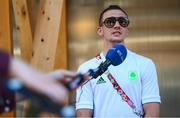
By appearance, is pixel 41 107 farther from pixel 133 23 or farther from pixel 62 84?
pixel 133 23

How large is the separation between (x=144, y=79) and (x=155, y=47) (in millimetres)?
2179

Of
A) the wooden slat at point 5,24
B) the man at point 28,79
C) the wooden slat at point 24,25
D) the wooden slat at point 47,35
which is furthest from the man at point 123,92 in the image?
the man at point 28,79

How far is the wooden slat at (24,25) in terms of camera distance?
12.0 feet

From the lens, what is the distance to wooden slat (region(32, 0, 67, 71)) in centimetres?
349

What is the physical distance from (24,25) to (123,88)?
1.22 meters

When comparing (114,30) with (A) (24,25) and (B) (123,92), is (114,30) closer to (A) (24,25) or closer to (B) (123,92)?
(B) (123,92)

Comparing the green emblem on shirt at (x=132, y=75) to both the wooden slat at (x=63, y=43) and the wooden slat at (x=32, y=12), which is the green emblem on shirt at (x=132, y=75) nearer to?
the wooden slat at (x=32, y=12)

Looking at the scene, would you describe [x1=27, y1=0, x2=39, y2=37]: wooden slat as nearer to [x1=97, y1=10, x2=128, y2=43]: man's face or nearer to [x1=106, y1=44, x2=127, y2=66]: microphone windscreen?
[x1=97, y1=10, x2=128, y2=43]: man's face

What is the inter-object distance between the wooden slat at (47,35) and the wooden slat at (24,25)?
13 centimetres

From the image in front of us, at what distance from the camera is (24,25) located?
3670mm

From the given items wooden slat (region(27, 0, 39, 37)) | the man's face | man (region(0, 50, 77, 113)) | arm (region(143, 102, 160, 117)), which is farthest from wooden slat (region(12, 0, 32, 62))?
man (region(0, 50, 77, 113))

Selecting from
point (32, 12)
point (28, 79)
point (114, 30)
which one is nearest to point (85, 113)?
point (114, 30)

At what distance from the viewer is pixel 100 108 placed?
9.52ft

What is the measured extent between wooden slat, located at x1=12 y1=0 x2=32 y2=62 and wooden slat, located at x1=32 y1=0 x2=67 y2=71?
13cm
